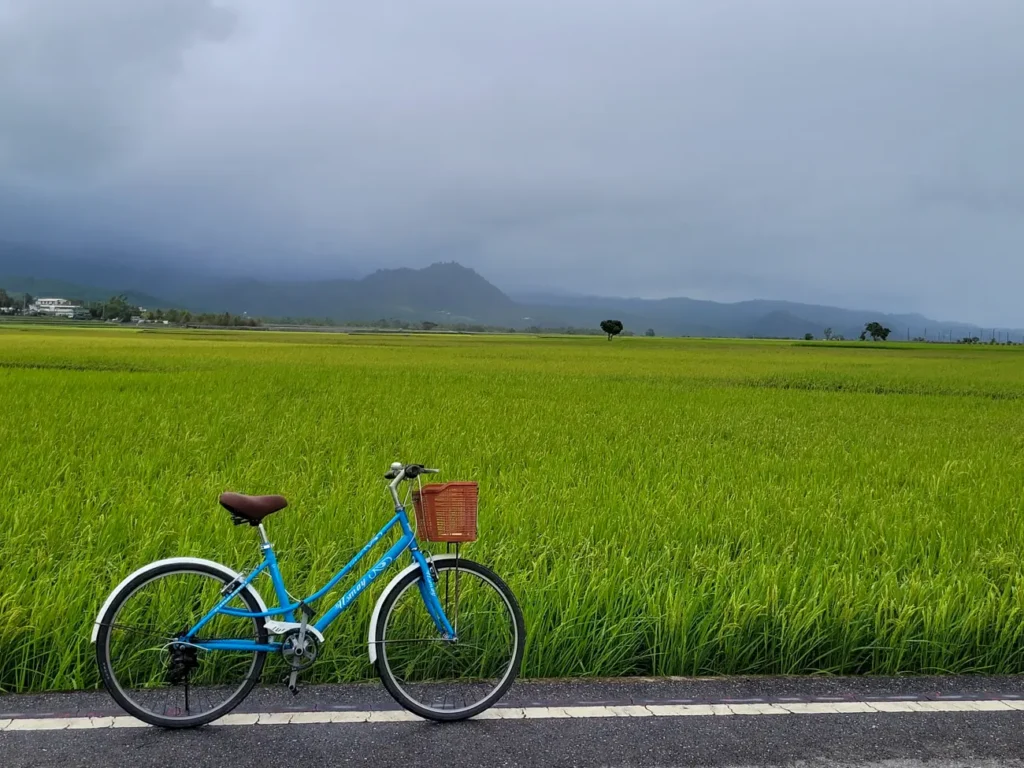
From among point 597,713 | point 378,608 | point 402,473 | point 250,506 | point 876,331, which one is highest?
point 876,331

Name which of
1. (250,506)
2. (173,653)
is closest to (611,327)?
(250,506)

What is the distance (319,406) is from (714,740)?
483 inches

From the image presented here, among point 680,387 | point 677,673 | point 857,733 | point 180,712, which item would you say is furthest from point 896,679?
point 680,387

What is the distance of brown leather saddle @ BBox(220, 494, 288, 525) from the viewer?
9.50ft

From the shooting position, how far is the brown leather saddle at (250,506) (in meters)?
2.89

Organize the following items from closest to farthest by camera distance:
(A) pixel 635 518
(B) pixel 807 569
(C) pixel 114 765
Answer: (C) pixel 114 765 → (B) pixel 807 569 → (A) pixel 635 518

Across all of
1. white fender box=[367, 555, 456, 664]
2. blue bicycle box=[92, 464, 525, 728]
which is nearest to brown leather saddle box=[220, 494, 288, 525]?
blue bicycle box=[92, 464, 525, 728]

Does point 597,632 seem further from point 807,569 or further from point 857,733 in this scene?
point 807,569

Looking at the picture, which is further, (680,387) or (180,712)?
(680,387)

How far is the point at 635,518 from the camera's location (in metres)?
5.73

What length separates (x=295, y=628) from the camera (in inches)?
118

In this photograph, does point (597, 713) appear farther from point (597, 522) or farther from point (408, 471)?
point (597, 522)

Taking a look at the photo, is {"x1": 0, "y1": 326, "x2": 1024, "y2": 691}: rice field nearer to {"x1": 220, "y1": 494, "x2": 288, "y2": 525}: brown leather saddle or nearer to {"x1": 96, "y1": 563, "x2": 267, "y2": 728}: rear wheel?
{"x1": 96, "y1": 563, "x2": 267, "y2": 728}: rear wheel

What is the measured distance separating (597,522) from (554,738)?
Result: 291cm
